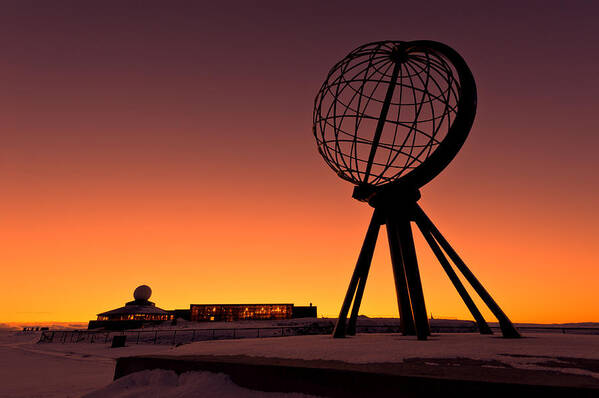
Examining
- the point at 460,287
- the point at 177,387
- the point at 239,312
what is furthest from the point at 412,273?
the point at 239,312

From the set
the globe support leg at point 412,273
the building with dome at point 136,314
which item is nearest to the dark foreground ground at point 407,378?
the globe support leg at point 412,273

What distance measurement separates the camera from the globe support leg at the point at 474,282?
8531mm

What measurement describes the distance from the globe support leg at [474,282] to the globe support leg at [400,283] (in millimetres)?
867

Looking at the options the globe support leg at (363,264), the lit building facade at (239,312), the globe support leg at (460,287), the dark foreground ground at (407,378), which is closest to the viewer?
the dark foreground ground at (407,378)

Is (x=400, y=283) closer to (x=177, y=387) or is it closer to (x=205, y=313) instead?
(x=177, y=387)

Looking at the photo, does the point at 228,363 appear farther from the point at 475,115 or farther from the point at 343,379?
the point at 475,115

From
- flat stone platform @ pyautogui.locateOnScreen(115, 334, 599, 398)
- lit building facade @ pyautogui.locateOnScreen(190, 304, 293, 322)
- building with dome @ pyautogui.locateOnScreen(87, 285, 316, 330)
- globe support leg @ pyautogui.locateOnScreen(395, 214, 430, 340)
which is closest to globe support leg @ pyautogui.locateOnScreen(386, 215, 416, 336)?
globe support leg @ pyautogui.locateOnScreen(395, 214, 430, 340)

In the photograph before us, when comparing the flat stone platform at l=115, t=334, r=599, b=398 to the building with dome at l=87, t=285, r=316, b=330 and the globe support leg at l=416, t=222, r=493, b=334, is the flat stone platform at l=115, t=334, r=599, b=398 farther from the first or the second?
the building with dome at l=87, t=285, r=316, b=330

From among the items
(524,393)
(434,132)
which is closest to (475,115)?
(434,132)

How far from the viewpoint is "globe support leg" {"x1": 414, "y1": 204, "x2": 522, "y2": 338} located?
8531 millimetres

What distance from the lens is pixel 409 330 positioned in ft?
35.6

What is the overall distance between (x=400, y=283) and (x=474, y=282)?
8.02 feet

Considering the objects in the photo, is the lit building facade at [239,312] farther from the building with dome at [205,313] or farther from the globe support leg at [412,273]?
the globe support leg at [412,273]

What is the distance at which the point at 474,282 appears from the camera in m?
9.12
